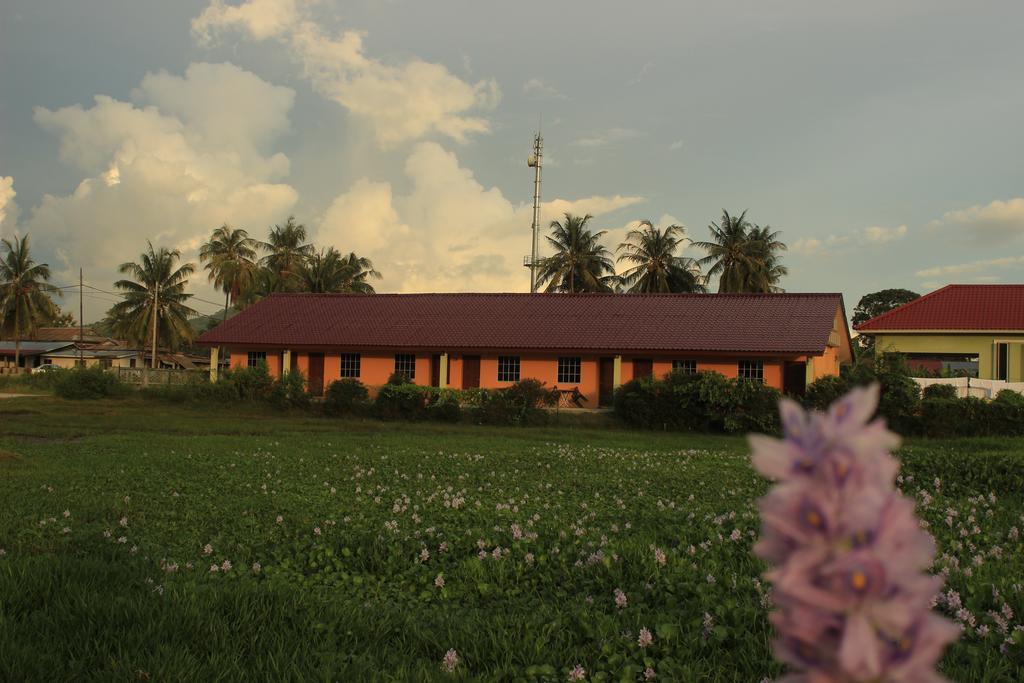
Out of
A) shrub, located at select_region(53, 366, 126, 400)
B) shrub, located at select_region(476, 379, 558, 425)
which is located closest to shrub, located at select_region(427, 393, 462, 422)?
shrub, located at select_region(476, 379, 558, 425)

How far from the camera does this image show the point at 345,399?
2667 centimetres

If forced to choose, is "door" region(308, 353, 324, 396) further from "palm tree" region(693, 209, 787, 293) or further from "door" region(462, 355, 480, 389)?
"palm tree" region(693, 209, 787, 293)

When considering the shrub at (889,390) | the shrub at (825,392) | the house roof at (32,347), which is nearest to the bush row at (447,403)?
the shrub at (825,392)

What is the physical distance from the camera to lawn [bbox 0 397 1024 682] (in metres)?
3.91

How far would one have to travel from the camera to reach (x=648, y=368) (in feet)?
102

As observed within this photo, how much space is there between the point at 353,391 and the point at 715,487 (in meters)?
18.6

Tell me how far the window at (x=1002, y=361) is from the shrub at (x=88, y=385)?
38619 millimetres

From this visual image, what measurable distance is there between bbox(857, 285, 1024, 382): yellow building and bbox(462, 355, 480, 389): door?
1802 centimetres

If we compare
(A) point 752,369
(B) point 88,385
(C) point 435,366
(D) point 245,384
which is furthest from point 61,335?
(A) point 752,369

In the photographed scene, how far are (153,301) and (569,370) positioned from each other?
128ft

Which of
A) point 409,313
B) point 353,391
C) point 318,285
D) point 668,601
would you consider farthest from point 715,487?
point 318,285

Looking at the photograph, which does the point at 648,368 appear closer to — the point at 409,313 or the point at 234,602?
the point at 409,313

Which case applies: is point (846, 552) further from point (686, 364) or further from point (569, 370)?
point (569, 370)

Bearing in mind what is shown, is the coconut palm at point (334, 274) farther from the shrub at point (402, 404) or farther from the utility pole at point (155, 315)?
the shrub at point (402, 404)
